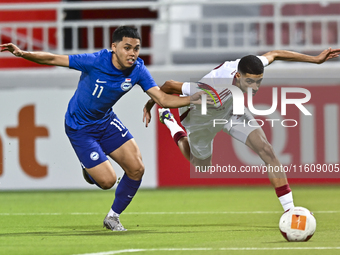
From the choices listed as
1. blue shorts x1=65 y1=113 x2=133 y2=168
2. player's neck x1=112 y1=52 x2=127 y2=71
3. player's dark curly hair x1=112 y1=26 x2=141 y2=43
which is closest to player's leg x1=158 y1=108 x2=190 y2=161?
blue shorts x1=65 y1=113 x2=133 y2=168

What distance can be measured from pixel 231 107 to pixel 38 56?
230cm

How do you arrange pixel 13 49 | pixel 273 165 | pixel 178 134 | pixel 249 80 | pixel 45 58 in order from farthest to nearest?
1. pixel 178 134
2. pixel 249 80
3. pixel 273 165
4. pixel 45 58
5. pixel 13 49

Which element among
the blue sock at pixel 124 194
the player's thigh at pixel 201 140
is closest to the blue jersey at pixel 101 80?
the blue sock at pixel 124 194

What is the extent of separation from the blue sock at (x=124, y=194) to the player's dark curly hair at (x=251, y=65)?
1691 mm

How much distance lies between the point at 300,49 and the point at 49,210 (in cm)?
574

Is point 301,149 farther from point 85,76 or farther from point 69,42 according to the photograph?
point 69,42

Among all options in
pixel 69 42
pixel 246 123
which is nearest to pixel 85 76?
pixel 246 123

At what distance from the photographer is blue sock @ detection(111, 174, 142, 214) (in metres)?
7.00

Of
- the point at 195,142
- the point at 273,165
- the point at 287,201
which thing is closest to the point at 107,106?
the point at 195,142

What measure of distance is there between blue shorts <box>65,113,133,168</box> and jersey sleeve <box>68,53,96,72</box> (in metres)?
Answer: 0.69

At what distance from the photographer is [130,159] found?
23.0 feet

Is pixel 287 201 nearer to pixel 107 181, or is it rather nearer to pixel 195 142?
pixel 107 181

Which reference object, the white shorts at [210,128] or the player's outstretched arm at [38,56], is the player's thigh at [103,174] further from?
the white shorts at [210,128]

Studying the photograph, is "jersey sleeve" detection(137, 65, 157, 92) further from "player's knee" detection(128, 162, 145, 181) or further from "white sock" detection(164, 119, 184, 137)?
"white sock" detection(164, 119, 184, 137)
